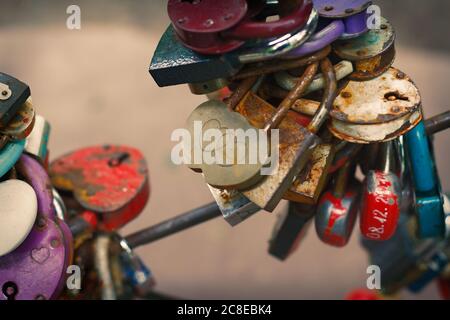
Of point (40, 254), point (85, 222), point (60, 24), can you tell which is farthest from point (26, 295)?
point (60, 24)

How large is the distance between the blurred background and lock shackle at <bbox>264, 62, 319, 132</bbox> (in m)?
0.71

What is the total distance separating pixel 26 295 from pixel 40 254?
0.05 metres

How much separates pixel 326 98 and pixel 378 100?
0.18ft

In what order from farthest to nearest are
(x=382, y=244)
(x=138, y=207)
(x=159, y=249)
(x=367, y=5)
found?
(x=159, y=249)
(x=382, y=244)
(x=138, y=207)
(x=367, y=5)

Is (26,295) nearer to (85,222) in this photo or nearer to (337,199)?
(85,222)

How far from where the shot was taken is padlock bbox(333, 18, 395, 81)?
85 cm

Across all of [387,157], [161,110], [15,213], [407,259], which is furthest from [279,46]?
[161,110]

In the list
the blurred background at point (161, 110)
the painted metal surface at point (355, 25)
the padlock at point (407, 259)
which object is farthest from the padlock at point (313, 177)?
the blurred background at point (161, 110)

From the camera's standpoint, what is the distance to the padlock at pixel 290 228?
1.04 m

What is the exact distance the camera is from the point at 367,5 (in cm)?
82

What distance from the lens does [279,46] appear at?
792mm

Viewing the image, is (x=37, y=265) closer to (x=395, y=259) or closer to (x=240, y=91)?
(x=240, y=91)

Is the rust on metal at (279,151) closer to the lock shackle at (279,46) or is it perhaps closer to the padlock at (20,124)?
the lock shackle at (279,46)

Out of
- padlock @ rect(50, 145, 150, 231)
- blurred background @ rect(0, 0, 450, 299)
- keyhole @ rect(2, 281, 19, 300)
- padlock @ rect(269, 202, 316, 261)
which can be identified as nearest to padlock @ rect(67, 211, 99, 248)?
padlock @ rect(50, 145, 150, 231)
